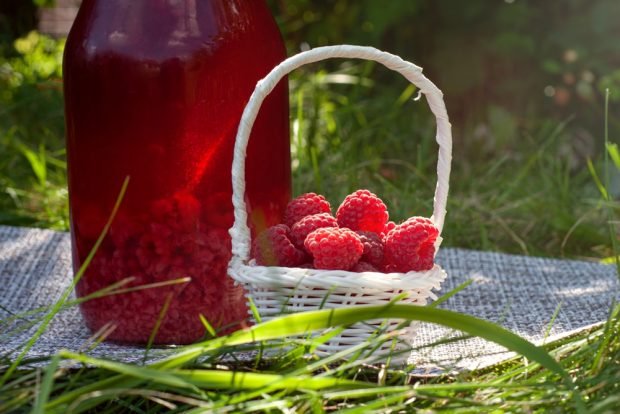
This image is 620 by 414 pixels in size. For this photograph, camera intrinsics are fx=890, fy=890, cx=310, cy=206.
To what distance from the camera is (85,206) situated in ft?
3.13

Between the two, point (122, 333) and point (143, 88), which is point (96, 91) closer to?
point (143, 88)

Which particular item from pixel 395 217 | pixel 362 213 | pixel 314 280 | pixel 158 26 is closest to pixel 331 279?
pixel 314 280

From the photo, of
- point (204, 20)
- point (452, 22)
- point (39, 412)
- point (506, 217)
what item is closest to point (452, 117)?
point (452, 22)

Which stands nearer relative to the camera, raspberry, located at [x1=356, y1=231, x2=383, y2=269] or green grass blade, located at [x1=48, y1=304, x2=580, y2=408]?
green grass blade, located at [x1=48, y1=304, x2=580, y2=408]

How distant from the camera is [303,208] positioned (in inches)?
36.5

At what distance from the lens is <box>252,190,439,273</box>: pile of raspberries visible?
0.81m

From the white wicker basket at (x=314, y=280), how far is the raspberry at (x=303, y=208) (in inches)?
3.2

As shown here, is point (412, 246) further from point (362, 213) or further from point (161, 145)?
point (161, 145)

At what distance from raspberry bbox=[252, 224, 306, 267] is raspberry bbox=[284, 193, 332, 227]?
0.06 m

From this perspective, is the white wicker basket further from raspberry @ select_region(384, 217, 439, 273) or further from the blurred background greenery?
the blurred background greenery

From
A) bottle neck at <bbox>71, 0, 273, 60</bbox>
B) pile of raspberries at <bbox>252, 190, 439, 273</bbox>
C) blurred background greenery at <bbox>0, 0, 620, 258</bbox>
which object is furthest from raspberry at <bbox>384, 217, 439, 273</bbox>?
blurred background greenery at <bbox>0, 0, 620, 258</bbox>

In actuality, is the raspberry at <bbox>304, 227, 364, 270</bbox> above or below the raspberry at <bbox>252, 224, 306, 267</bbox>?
above

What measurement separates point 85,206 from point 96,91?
126mm

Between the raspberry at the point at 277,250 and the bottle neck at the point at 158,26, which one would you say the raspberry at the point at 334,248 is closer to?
the raspberry at the point at 277,250
